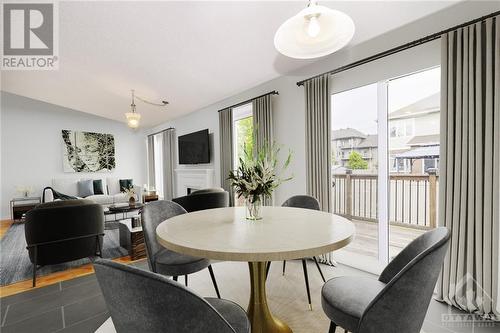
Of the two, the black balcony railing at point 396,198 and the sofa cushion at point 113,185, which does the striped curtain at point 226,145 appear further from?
the sofa cushion at point 113,185

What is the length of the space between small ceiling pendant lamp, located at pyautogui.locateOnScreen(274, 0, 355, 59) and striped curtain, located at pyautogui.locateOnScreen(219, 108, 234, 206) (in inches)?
126

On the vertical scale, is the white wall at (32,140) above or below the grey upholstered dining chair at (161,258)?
above

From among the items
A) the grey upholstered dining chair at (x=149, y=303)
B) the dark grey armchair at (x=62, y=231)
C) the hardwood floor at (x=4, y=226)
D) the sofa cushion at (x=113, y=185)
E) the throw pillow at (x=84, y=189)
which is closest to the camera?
the grey upholstered dining chair at (x=149, y=303)

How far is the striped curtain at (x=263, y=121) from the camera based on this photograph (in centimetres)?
368

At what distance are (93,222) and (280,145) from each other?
2.55 metres

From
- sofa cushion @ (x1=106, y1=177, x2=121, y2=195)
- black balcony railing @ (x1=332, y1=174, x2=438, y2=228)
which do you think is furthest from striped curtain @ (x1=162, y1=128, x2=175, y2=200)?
black balcony railing @ (x1=332, y1=174, x2=438, y2=228)

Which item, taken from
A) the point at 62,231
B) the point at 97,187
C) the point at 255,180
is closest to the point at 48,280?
the point at 62,231

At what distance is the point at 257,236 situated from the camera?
123 cm

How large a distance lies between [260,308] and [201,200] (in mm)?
2015

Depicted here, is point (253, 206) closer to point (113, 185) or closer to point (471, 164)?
point (471, 164)

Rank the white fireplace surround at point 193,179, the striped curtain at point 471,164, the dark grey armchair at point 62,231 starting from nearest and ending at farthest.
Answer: the striped curtain at point 471,164, the dark grey armchair at point 62,231, the white fireplace surround at point 193,179

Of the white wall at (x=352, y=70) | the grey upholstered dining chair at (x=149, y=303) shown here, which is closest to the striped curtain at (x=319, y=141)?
the white wall at (x=352, y=70)

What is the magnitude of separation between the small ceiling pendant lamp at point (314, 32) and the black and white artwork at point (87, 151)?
24.1ft

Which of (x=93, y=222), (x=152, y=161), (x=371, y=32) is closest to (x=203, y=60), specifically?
(x=371, y=32)
